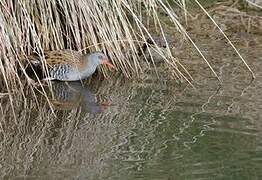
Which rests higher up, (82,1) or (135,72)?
(82,1)

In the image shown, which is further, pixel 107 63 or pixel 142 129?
pixel 107 63

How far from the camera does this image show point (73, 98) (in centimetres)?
489

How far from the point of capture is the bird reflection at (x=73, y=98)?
464 centimetres

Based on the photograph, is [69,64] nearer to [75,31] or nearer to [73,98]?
[75,31]

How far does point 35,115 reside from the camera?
4.43 meters

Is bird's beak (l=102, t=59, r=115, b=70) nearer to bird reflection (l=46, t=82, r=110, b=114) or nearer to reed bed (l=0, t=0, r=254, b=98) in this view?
reed bed (l=0, t=0, r=254, b=98)

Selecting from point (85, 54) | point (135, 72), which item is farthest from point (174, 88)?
point (85, 54)

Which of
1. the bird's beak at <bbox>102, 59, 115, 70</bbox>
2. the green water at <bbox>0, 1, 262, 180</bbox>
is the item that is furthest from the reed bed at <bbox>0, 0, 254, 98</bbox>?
the green water at <bbox>0, 1, 262, 180</bbox>

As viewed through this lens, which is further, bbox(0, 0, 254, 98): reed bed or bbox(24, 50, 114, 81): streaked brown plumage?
bbox(24, 50, 114, 81): streaked brown plumage

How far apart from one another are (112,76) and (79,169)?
1.90m

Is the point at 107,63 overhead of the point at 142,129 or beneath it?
beneath

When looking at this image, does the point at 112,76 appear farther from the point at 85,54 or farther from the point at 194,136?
the point at 194,136

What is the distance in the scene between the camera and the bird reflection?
464 centimetres

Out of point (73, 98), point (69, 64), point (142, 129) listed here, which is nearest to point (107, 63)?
point (69, 64)
